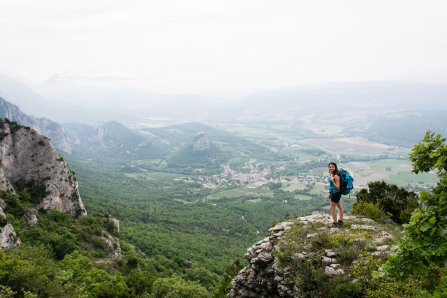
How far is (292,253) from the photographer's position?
12.1 m

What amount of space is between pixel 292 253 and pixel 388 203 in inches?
508

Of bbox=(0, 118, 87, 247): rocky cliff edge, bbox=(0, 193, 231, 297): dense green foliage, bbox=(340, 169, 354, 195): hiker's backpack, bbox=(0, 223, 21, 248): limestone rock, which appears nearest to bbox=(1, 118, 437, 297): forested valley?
bbox=(0, 193, 231, 297): dense green foliage

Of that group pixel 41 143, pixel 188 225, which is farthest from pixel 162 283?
pixel 188 225

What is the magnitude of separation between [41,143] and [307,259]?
56.2 m

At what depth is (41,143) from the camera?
49.1 metres

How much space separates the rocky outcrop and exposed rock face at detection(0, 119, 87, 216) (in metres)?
44.9

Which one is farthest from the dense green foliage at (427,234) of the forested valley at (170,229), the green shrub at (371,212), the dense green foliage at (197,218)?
the dense green foliage at (197,218)

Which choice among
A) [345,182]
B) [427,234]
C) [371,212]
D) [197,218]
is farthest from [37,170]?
[197,218]

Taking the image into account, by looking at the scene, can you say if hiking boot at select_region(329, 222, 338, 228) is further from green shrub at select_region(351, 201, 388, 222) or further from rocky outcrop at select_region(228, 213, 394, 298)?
green shrub at select_region(351, 201, 388, 222)

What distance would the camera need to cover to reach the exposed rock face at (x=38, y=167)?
44.3 m

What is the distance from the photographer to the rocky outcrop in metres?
11.0

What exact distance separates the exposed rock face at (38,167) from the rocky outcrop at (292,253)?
44.9m

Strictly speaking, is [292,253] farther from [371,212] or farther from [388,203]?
[388,203]

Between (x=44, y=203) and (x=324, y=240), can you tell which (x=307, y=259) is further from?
(x=44, y=203)
